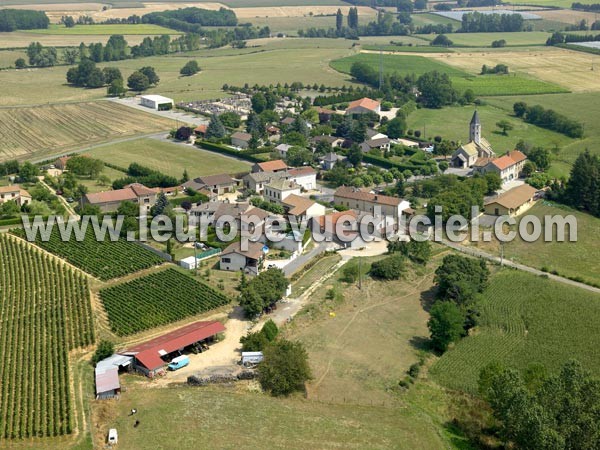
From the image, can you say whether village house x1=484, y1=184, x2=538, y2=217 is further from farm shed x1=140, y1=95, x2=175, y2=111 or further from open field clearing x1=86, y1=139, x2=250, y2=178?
farm shed x1=140, y1=95, x2=175, y2=111

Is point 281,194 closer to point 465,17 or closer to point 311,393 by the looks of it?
point 311,393

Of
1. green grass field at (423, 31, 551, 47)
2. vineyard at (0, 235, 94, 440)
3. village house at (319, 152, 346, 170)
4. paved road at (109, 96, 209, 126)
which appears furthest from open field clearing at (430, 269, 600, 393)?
green grass field at (423, 31, 551, 47)

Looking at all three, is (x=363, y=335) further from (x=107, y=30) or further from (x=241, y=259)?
(x=107, y=30)

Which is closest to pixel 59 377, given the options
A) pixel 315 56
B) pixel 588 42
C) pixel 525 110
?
pixel 525 110

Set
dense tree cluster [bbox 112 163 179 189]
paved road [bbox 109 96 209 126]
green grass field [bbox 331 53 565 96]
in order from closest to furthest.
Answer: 1. dense tree cluster [bbox 112 163 179 189]
2. paved road [bbox 109 96 209 126]
3. green grass field [bbox 331 53 565 96]

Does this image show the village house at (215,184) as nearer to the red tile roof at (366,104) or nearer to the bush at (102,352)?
the bush at (102,352)

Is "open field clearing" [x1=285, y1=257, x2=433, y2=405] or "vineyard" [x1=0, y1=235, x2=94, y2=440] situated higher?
"vineyard" [x1=0, y1=235, x2=94, y2=440]
